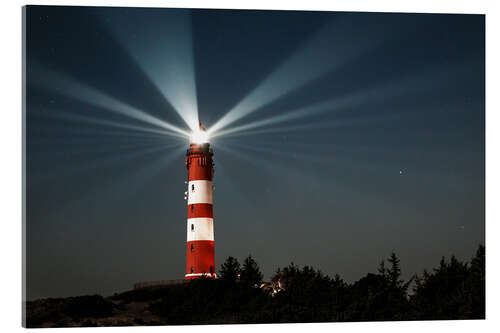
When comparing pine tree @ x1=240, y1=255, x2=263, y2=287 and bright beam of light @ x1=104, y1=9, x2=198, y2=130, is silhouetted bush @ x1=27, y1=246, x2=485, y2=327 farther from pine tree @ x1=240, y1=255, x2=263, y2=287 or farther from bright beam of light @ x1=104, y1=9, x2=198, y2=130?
bright beam of light @ x1=104, y1=9, x2=198, y2=130

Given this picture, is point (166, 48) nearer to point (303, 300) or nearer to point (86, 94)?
point (86, 94)

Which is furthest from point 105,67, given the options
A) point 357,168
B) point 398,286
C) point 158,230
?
point 398,286

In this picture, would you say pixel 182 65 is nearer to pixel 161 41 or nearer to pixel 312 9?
pixel 161 41

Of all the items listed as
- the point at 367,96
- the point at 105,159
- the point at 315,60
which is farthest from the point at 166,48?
the point at 367,96

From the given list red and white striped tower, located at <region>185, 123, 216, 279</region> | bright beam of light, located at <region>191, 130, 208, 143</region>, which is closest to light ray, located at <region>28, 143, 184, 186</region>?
bright beam of light, located at <region>191, 130, 208, 143</region>

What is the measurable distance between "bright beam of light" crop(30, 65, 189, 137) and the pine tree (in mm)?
3222

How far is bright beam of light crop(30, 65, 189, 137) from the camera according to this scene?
19.4 m

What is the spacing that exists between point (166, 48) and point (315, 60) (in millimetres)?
3081

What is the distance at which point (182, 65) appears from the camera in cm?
2078

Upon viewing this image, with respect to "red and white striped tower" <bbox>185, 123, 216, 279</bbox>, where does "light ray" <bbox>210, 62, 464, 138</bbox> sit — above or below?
above

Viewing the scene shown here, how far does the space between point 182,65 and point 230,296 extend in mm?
4844

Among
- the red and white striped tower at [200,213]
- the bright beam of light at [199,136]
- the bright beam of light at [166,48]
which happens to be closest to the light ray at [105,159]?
the bright beam of light at [199,136]

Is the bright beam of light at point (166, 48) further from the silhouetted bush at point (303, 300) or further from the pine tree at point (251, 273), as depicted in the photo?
the silhouetted bush at point (303, 300)

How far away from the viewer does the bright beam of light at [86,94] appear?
1938 cm
